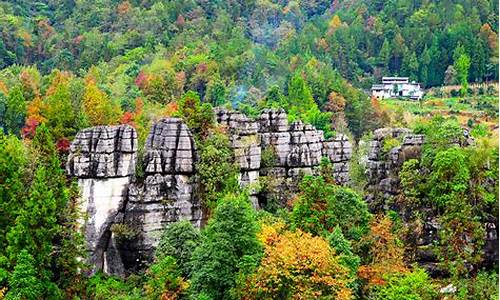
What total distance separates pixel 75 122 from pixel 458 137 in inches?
627

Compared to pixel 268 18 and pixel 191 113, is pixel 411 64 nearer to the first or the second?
pixel 268 18

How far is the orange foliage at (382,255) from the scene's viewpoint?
1097 inches

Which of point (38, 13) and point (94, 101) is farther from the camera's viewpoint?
point (38, 13)

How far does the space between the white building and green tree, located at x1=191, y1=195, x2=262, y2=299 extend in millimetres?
51499

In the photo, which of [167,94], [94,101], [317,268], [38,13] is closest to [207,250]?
[317,268]

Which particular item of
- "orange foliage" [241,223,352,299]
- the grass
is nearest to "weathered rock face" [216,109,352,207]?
"orange foliage" [241,223,352,299]

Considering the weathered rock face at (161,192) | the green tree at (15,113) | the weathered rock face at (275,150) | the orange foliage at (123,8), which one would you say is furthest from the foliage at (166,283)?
the orange foliage at (123,8)

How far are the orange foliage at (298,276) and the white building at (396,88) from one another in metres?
52.2

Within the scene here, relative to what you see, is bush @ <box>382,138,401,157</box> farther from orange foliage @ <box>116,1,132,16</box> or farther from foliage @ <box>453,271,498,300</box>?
orange foliage @ <box>116,1,132,16</box>

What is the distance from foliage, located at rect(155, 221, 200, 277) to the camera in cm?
2802

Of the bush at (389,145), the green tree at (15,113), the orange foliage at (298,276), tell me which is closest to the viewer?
the orange foliage at (298,276)

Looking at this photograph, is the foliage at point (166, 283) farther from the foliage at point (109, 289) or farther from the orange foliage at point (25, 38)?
the orange foliage at point (25, 38)

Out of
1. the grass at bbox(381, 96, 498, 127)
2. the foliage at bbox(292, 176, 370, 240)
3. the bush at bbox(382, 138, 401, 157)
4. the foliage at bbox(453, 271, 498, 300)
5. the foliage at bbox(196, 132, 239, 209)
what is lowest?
the foliage at bbox(453, 271, 498, 300)

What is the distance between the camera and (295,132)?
36812 millimetres
